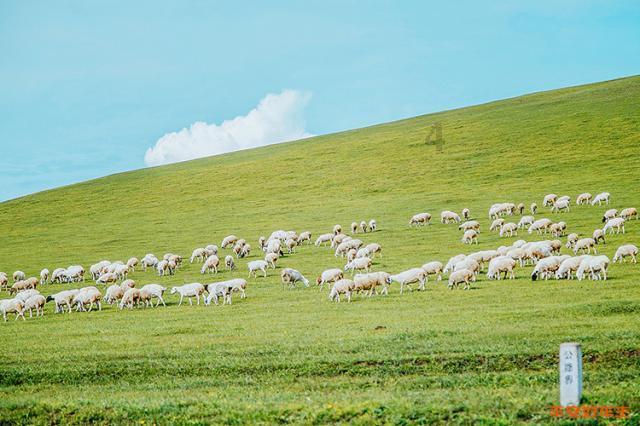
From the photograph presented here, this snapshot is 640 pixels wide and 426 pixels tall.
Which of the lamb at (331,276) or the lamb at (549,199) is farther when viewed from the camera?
the lamb at (549,199)

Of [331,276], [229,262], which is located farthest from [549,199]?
[229,262]

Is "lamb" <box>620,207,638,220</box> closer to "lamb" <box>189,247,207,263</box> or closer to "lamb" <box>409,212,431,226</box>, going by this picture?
Result: "lamb" <box>409,212,431,226</box>

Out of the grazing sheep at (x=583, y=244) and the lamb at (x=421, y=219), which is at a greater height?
the lamb at (x=421, y=219)

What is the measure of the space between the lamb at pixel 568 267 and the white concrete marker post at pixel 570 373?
63.8ft

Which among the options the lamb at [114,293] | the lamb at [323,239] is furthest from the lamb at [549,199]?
the lamb at [114,293]

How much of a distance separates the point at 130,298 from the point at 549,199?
34491mm

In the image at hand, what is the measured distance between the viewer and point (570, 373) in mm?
10336

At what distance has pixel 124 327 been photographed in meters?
25.0

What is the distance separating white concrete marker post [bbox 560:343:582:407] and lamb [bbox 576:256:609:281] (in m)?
18.4

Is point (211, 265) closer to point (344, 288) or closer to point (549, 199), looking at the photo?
point (344, 288)

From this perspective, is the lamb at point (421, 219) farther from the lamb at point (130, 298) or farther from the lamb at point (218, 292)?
the lamb at point (130, 298)

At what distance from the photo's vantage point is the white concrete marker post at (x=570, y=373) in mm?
10117

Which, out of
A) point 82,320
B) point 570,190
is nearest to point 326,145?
point 570,190

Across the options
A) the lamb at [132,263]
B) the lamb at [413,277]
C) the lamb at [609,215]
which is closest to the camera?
the lamb at [413,277]
